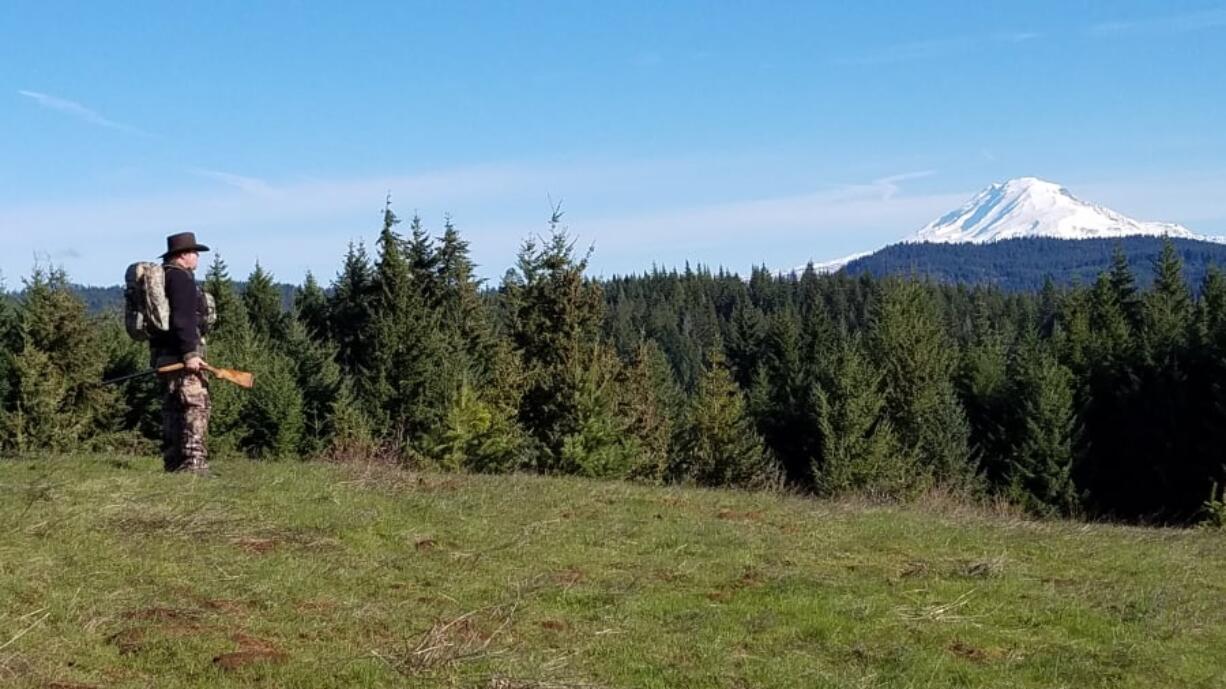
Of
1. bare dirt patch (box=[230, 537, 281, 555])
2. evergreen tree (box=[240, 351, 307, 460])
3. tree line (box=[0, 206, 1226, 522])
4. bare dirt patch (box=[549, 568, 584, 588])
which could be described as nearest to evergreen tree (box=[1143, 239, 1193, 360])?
tree line (box=[0, 206, 1226, 522])

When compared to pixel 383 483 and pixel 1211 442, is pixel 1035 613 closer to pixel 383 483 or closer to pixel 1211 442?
pixel 383 483

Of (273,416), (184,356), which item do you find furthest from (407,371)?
(184,356)

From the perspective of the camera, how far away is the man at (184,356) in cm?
1223

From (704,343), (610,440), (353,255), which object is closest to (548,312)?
(610,440)

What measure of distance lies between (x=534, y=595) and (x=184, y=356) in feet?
18.6

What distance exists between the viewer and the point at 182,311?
40.2 feet

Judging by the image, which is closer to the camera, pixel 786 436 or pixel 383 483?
pixel 383 483

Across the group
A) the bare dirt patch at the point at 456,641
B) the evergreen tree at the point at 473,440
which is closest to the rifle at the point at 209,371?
the bare dirt patch at the point at 456,641

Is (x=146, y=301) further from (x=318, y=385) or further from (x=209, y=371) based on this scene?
(x=318, y=385)

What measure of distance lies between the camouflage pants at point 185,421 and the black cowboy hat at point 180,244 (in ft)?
4.50

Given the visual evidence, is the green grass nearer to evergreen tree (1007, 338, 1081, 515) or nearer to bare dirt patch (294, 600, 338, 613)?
bare dirt patch (294, 600, 338, 613)

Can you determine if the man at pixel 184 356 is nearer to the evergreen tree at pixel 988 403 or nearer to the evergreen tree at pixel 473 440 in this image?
the evergreen tree at pixel 473 440

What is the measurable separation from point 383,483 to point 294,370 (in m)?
35.4

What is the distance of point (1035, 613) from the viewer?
9273 mm
